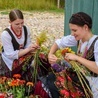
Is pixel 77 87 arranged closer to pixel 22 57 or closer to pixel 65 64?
pixel 65 64

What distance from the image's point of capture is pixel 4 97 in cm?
353

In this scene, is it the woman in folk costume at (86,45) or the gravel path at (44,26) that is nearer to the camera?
the woman in folk costume at (86,45)

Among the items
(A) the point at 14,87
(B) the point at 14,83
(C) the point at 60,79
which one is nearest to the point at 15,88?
(A) the point at 14,87

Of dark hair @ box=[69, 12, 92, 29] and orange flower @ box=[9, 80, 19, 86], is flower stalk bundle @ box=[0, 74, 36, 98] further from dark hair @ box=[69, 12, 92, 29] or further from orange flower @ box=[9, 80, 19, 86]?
dark hair @ box=[69, 12, 92, 29]

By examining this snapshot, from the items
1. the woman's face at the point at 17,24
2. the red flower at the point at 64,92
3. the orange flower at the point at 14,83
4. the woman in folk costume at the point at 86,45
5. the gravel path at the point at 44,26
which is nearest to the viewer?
the woman in folk costume at the point at 86,45

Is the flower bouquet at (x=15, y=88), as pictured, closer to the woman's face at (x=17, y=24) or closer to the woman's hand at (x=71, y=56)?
the woman's face at (x=17, y=24)

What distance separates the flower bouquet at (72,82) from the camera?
3.25 meters

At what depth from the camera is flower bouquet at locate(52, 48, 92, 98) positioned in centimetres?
325

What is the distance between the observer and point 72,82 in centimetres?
334

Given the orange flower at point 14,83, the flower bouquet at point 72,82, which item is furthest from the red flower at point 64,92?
the orange flower at point 14,83

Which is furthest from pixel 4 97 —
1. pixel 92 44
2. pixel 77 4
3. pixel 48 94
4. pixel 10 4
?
pixel 10 4

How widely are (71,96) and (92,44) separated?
561mm

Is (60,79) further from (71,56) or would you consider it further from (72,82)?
(71,56)

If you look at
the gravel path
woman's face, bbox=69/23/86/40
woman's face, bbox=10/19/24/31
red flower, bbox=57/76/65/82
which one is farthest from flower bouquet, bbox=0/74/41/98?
the gravel path
